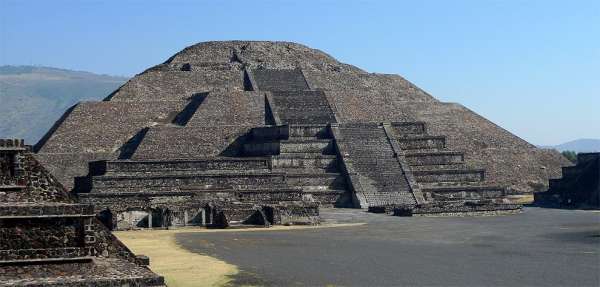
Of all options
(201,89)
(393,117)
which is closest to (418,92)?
(393,117)

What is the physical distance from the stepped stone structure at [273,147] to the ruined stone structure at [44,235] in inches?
828

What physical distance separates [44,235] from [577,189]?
39616mm

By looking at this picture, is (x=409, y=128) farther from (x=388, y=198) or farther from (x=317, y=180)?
(x=317, y=180)

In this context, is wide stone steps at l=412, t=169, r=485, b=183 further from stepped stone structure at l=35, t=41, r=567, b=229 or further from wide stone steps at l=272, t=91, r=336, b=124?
wide stone steps at l=272, t=91, r=336, b=124

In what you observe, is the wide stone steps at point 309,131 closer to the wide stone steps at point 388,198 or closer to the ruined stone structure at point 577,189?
the wide stone steps at point 388,198

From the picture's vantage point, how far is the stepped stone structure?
A: 45562 millimetres

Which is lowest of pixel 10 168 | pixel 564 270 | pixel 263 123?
pixel 564 270

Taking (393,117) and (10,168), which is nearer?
(10,168)

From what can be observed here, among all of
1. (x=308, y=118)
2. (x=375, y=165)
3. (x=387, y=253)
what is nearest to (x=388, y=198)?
(x=375, y=165)

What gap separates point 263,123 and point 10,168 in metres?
40.9

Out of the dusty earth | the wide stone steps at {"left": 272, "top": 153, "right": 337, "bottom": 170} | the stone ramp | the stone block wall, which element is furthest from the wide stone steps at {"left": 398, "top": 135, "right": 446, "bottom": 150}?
the stone block wall

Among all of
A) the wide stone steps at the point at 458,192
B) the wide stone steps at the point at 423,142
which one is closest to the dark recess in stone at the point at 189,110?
the wide stone steps at the point at 423,142

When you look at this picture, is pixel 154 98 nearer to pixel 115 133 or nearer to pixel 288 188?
pixel 115 133

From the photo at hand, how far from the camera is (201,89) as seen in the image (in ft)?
216
